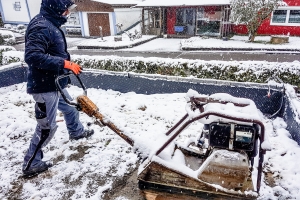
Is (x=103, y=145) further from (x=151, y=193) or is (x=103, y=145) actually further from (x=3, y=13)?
(x=3, y=13)

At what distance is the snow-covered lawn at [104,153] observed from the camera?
3.06 metres

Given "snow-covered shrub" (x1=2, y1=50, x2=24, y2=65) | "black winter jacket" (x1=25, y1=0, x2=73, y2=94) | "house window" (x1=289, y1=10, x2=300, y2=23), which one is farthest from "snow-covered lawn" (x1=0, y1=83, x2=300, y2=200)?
"house window" (x1=289, y1=10, x2=300, y2=23)

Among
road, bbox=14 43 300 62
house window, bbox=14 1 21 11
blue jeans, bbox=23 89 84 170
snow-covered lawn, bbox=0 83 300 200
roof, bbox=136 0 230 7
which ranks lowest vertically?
snow-covered lawn, bbox=0 83 300 200

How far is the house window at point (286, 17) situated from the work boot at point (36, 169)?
65.3 ft

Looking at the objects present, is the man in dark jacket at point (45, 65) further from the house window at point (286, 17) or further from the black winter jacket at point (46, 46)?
the house window at point (286, 17)

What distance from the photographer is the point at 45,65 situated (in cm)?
283

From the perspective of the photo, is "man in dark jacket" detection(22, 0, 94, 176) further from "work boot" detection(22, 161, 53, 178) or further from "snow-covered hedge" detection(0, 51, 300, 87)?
"snow-covered hedge" detection(0, 51, 300, 87)

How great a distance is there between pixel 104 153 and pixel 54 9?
2.32 metres

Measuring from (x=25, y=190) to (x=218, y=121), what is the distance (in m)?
2.73

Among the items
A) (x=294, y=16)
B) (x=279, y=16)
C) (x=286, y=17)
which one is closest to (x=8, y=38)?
(x=279, y=16)

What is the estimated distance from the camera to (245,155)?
2.50m

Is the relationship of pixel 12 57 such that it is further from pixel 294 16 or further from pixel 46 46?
pixel 294 16

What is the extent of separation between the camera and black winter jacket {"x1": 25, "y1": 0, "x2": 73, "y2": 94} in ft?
9.14

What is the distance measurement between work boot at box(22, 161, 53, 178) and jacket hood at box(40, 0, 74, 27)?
2.06 m
